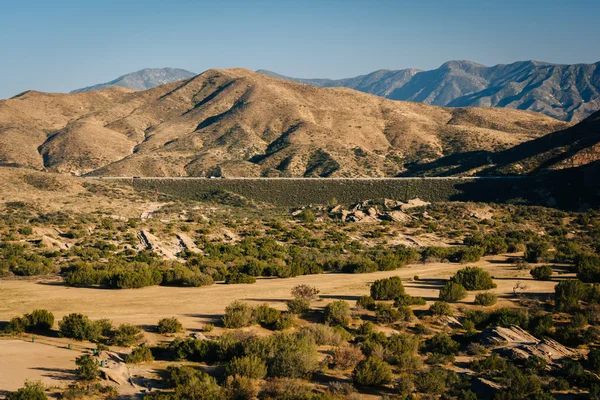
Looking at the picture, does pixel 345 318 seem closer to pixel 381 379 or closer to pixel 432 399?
pixel 381 379

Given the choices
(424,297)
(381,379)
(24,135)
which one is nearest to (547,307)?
(424,297)

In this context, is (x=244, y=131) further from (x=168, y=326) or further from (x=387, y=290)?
(x=168, y=326)

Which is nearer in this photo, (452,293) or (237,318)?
(237,318)

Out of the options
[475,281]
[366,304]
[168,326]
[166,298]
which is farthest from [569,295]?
[166,298]

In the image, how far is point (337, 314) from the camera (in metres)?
24.0

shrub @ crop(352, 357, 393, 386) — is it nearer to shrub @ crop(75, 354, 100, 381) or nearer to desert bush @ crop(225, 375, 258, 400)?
desert bush @ crop(225, 375, 258, 400)

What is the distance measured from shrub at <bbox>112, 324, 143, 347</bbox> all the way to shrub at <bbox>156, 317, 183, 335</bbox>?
0.82 m

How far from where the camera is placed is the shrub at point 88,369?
677 inches

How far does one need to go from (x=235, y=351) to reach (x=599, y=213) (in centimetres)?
5558

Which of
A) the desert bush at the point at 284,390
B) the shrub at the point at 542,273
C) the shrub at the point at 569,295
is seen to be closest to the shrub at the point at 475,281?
the shrub at the point at 542,273

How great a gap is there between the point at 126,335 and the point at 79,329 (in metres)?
1.94

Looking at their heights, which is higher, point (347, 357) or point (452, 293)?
point (452, 293)

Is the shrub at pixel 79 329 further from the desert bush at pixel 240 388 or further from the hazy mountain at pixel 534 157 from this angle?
the hazy mountain at pixel 534 157

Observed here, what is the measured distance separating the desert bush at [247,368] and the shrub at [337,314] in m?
A: 6.50
